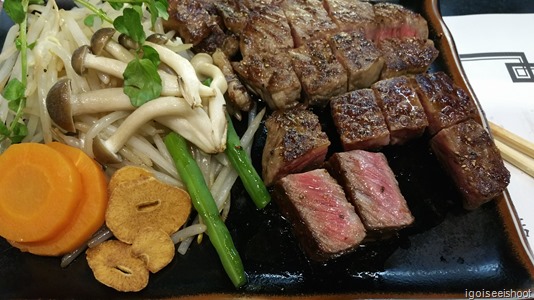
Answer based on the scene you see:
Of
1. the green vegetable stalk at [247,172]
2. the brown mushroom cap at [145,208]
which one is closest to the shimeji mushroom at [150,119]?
the green vegetable stalk at [247,172]

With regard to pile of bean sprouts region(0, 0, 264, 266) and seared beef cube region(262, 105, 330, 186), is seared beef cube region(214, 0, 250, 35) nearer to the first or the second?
pile of bean sprouts region(0, 0, 264, 266)

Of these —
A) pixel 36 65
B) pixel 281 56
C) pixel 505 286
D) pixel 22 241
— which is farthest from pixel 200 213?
pixel 505 286

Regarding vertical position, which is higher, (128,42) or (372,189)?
(128,42)

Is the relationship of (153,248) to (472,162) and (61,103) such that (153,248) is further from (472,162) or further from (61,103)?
(472,162)

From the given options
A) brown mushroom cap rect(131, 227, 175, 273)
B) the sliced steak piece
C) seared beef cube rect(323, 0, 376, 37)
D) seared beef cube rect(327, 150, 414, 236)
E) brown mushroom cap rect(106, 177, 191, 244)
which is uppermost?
seared beef cube rect(323, 0, 376, 37)

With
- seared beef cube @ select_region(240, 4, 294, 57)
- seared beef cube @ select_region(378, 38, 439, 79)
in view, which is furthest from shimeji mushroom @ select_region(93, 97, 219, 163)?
seared beef cube @ select_region(378, 38, 439, 79)

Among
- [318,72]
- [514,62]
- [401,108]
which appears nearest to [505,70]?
[514,62]
